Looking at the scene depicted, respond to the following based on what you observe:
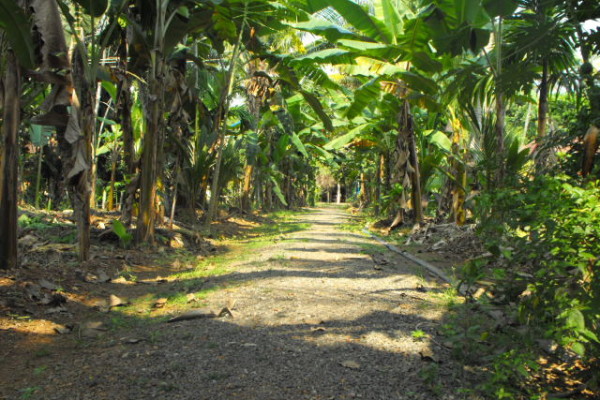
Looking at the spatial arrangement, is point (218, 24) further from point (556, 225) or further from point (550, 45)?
point (556, 225)

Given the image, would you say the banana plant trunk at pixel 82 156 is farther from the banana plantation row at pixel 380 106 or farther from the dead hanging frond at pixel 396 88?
the dead hanging frond at pixel 396 88

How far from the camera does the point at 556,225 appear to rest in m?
2.22

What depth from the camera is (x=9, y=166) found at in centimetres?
447

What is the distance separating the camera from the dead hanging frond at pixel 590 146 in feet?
10.5

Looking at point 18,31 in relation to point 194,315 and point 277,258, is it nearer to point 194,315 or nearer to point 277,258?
point 194,315

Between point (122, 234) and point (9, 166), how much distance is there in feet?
7.37

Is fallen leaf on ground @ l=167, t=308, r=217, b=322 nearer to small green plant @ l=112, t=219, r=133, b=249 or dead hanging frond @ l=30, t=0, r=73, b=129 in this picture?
dead hanging frond @ l=30, t=0, r=73, b=129

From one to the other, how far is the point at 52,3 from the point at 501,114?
20.0 feet

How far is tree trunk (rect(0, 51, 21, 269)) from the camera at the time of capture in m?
4.44

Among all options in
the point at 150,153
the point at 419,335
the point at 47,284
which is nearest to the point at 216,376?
the point at 419,335

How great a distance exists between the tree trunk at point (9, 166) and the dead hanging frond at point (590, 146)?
4.96 meters

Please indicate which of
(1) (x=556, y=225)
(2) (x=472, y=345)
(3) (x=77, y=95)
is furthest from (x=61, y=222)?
(1) (x=556, y=225)

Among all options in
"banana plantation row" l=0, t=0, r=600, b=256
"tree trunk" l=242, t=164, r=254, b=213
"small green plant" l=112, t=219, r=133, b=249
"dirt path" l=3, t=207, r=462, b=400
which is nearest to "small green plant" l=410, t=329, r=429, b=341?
"dirt path" l=3, t=207, r=462, b=400

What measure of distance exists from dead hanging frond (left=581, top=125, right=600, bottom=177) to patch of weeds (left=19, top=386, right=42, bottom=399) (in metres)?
3.75
